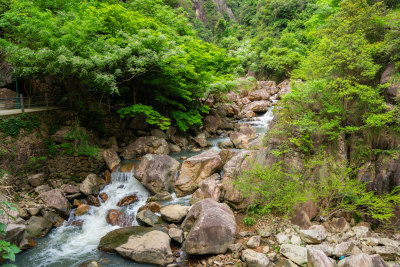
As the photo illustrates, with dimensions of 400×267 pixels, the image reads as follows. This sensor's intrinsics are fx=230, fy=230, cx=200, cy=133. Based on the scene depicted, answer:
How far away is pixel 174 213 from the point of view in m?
9.34

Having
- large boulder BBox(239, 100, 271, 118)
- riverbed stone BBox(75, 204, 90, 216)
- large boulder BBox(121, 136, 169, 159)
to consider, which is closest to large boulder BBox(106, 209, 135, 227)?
riverbed stone BBox(75, 204, 90, 216)

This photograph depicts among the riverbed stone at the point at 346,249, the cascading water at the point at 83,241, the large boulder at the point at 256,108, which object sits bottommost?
the cascading water at the point at 83,241

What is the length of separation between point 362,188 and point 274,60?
2821 cm

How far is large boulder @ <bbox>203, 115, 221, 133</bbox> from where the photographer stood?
65.4ft

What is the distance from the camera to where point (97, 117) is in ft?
48.7

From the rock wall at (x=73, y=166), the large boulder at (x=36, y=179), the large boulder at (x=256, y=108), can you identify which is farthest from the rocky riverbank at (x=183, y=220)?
the large boulder at (x=256, y=108)

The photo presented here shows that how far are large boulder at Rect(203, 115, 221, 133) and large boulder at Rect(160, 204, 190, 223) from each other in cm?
1081

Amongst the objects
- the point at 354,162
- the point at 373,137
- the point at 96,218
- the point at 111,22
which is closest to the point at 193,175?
the point at 96,218

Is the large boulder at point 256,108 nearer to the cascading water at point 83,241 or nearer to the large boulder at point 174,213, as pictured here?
the cascading water at point 83,241

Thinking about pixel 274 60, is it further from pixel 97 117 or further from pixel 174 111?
pixel 97 117

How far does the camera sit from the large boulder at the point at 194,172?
11266 millimetres

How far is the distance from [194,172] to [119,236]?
177 inches

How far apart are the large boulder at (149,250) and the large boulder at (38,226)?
11.2ft

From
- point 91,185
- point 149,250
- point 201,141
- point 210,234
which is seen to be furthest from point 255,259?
point 201,141
